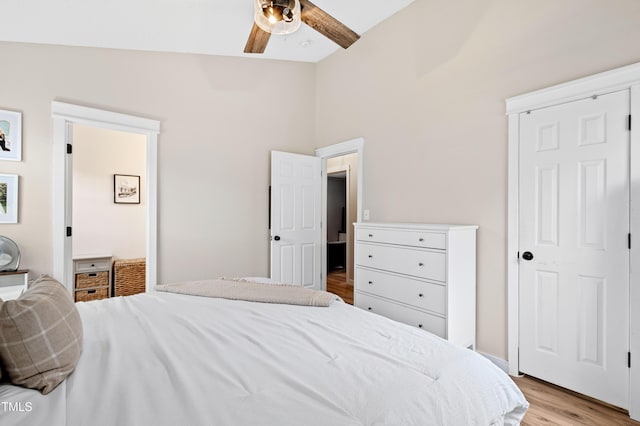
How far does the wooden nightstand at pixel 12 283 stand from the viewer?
2.46m

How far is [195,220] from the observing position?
11.6 ft

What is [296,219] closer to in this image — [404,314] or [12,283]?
[404,314]

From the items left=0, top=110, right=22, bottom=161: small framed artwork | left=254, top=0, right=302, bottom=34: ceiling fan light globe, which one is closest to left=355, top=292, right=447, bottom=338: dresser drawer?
left=254, top=0, right=302, bottom=34: ceiling fan light globe

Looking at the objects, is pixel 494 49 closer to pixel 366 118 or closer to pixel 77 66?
pixel 366 118

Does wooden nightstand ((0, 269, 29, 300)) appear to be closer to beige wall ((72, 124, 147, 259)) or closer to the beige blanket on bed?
the beige blanket on bed

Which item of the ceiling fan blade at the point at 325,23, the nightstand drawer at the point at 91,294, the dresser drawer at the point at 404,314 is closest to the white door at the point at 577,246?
the dresser drawer at the point at 404,314

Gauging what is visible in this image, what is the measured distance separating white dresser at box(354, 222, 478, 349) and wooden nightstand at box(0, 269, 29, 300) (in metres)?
2.94

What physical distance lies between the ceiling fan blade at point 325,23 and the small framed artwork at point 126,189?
13.0ft

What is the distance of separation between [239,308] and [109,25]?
9.23 ft

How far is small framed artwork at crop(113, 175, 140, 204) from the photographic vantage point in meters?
4.60

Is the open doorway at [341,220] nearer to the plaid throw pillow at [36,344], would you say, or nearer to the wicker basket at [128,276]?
the wicker basket at [128,276]

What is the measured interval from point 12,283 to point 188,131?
80.5 inches

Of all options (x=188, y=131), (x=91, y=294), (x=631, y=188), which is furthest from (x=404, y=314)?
(x=91, y=294)

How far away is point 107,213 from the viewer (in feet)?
14.8
